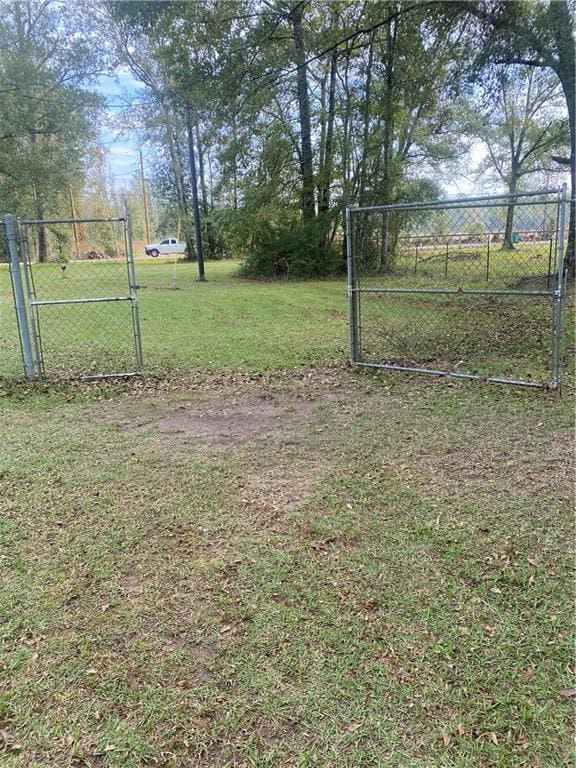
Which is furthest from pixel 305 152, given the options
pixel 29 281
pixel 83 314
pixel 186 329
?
pixel 29 281

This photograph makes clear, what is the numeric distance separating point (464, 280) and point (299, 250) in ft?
37.6

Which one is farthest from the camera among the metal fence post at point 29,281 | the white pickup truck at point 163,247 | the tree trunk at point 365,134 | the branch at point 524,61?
the white pickup truck at point 163,247

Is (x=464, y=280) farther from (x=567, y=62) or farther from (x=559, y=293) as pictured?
(x=567, y=62)

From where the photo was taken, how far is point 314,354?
6.42 m

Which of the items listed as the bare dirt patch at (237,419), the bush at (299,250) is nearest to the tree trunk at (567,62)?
the bare dirt patch at (237,419)

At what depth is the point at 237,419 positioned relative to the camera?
13.9 ft

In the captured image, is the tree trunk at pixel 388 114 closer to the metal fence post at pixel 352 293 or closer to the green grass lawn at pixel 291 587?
the metal fence post at pixel 352 293

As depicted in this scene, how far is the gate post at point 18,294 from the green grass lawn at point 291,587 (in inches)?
43.3

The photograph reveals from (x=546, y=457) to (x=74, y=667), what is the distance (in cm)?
281

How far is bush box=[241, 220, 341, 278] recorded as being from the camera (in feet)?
56.5

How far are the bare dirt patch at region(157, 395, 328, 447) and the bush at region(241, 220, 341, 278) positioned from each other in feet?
43.6

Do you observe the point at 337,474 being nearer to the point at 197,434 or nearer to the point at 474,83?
the point at 197,434

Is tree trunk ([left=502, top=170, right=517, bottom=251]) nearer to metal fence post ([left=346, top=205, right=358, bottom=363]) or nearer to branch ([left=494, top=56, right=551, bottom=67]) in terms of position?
metal fence post ([left=346, top=205, right=358, bottom=363])

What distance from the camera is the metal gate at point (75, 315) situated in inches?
193
